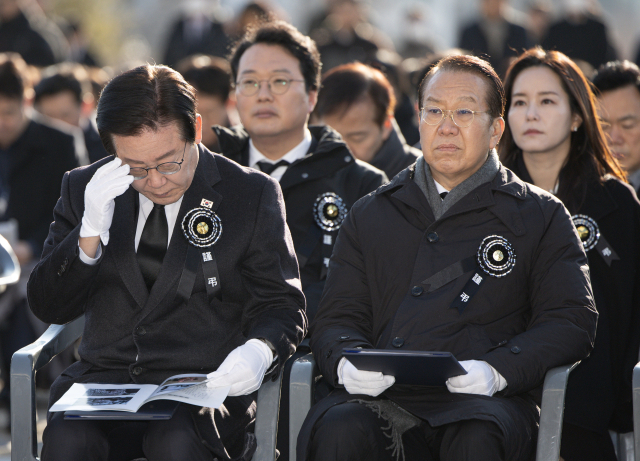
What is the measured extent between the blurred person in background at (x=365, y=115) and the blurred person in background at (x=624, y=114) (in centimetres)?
104

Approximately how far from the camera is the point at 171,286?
2969 millimetres

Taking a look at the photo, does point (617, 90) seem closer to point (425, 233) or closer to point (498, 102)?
point (498, 102)

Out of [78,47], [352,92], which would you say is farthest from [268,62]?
[78,47]

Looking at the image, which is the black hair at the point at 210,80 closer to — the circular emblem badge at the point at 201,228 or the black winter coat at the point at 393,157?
the black winter coat at the point at 393,157

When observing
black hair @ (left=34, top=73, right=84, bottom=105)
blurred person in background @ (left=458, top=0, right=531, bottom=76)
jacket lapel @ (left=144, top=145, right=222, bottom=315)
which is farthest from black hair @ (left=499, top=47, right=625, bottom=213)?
blurred person in background @ (left=458, top=0, right=531, bottom=76)

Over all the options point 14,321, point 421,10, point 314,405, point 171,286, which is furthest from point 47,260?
point 421,10

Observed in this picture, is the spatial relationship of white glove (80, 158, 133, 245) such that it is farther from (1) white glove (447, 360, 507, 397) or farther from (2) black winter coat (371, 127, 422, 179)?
(2) black winter coat (371, 127, 422, 179)

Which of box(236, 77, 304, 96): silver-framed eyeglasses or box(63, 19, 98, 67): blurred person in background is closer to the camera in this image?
box(236, 77, 304, 96): silver-framed eyeglasses

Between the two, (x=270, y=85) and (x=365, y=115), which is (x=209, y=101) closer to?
(x=365, y=115)

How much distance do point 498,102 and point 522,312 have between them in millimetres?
797

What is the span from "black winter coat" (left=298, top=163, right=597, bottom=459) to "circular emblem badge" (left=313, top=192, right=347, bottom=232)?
67cm

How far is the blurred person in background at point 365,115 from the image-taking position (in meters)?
4.78

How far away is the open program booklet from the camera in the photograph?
102 inches

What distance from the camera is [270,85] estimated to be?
4254 mm
